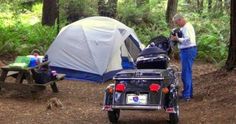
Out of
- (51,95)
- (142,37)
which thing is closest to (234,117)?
(51,95)

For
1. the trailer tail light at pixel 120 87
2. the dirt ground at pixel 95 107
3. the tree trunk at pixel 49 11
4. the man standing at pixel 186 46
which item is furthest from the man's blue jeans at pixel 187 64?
the tree trunk at pixel 49 11

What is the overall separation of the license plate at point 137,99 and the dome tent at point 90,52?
5.19 meters

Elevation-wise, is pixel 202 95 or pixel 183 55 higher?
pixel 183 55

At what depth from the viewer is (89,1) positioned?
2012 centimetres

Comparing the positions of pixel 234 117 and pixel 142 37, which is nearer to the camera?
pixel 234 117

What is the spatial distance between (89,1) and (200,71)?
847cm

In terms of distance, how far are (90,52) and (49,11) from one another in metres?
6.09

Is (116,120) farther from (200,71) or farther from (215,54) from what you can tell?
(215,54)

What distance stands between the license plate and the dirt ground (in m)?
0.71

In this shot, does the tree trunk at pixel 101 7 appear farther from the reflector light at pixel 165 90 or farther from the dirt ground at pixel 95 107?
the reflector light at pixel 165 90

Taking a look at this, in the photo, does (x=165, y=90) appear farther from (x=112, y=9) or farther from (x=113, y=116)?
(x=112, y=9)

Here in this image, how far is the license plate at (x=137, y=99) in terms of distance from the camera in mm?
6279

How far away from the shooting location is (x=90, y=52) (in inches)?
465

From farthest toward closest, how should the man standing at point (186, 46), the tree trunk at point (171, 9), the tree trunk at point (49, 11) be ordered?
the tree trunk at point (171, 9), the tree trunk at point (49, 11), the man standing at point (186, 46)
